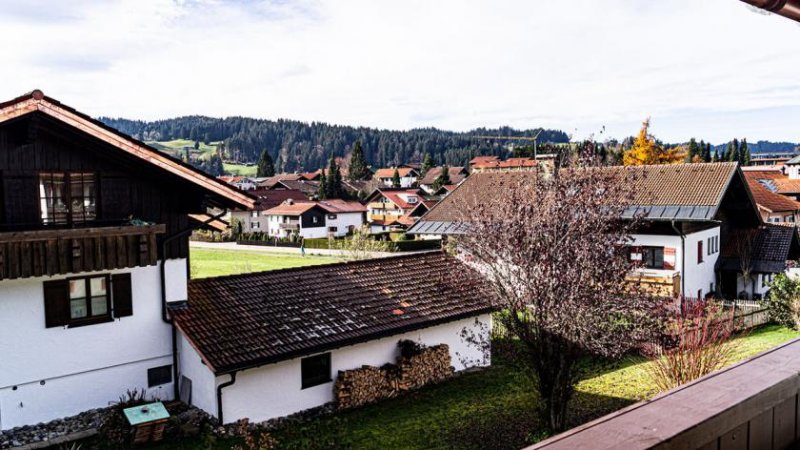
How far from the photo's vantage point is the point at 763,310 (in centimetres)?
2634

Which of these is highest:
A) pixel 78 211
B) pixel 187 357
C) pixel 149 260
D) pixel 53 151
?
pixel 53 151

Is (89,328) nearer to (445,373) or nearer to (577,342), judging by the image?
(445,373)

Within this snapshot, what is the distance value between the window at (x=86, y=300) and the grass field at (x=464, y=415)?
12.8ft

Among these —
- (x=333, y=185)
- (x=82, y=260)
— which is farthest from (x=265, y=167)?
(x=82, y=260)

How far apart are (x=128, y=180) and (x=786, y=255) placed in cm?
3061

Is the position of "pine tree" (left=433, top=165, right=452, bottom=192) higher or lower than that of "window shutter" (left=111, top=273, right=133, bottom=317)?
higher

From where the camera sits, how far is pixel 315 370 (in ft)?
54.9

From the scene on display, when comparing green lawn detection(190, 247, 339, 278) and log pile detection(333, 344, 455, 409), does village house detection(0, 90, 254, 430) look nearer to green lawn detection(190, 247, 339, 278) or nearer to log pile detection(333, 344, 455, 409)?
log pile detection(333, 344, 455, 409)

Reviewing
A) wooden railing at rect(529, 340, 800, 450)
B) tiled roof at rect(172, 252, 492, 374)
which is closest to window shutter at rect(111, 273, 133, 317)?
tiled roof at rect(172, 252, 492, 374)

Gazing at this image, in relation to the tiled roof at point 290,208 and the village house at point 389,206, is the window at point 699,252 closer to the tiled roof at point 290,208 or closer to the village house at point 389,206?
the tiled roof at point 290,208

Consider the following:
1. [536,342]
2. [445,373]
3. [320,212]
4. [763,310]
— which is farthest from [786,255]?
[320,212]

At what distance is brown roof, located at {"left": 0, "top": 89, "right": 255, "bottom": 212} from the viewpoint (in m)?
14.3

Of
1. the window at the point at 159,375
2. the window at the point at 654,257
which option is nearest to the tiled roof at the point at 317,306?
the window at the point at 159,375

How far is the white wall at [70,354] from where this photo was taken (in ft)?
48.2
